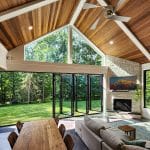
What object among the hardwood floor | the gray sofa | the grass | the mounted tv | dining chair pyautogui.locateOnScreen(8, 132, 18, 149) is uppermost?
the mounted tv

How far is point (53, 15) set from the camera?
6.38 metres

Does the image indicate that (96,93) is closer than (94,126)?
No

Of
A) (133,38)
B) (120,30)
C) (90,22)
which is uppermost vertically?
(90,22)

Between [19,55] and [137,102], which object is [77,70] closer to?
[19,55]

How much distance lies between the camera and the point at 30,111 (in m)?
9.34

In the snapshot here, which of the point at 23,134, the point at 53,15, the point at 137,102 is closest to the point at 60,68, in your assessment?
the point at 53,15

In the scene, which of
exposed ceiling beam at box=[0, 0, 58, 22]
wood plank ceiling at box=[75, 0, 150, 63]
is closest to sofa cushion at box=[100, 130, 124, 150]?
exposed ceiling beam at box=[0, 0, 58, 22]

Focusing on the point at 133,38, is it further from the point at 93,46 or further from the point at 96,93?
the point at 96,93

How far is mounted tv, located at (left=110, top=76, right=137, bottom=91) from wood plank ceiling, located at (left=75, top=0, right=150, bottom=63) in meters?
1.00

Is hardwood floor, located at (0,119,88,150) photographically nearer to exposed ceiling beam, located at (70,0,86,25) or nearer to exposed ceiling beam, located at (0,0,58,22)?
exposed ceiling beam, located at (0,0,58,22)

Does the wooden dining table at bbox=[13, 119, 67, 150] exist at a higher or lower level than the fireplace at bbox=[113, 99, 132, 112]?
higher

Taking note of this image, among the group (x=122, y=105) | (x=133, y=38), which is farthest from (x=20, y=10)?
(x=122, y=105)

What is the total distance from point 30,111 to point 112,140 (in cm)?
685

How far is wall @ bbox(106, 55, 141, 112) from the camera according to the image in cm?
903
